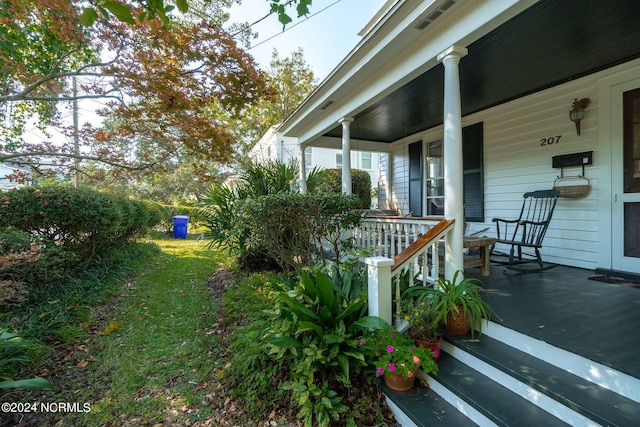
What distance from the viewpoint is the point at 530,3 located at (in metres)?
2.17

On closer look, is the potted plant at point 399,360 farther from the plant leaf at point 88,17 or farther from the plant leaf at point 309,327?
the plant leaf at point 88,17

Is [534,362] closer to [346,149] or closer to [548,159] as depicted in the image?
[548,159]

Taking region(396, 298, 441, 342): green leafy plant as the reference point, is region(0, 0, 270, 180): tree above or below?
above

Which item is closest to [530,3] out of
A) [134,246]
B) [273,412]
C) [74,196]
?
[273,412]

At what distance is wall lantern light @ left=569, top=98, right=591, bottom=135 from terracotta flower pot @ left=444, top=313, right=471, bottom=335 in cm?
323

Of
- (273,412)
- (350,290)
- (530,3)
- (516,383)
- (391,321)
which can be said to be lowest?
(273,412)

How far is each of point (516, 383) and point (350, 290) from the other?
4.43 ft

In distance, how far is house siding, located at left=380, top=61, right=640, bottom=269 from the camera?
3.61 m

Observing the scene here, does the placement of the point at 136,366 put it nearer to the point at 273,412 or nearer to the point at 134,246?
the point at 273,412

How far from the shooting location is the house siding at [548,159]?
361 centimetres

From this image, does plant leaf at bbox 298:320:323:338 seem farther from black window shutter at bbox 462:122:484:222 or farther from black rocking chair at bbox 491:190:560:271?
black window shutter at bbox 462:122:484:222

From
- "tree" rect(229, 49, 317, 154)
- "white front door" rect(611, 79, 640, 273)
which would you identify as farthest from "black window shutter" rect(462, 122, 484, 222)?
"tree" rect(229, 49, 317, 154)

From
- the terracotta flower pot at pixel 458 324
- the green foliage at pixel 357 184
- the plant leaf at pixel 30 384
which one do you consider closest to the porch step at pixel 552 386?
the terracotta flower pot at pixel 458 324

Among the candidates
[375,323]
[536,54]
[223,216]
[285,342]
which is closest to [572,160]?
[536,54]
